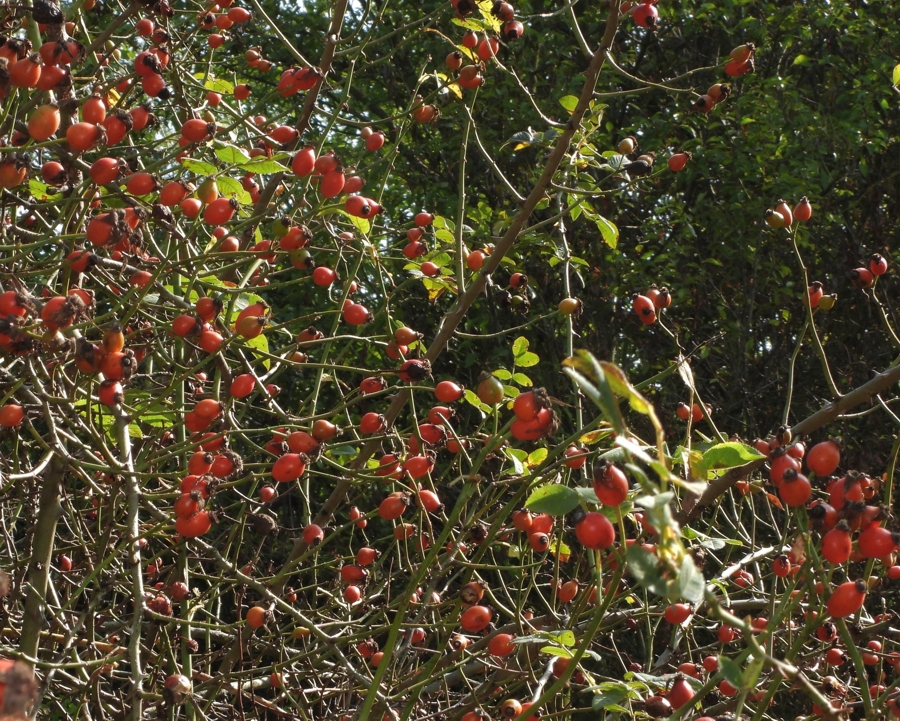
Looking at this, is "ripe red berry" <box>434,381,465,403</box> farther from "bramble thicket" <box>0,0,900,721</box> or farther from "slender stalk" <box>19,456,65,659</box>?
"slender stalk" <box>19,456,65,659</box>

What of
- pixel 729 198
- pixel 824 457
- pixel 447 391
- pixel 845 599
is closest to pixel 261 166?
pixel 447 391

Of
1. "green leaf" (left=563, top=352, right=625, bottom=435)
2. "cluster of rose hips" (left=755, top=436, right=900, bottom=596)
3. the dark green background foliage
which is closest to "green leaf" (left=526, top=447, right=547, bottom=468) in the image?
"cluster of rose hips" (left=755, top=436, right=900, bottom=596)

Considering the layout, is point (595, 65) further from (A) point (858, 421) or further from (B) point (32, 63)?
(A) point (858, 421)

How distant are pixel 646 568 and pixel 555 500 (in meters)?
0.29

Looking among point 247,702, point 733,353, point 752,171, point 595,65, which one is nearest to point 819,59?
point 752,171

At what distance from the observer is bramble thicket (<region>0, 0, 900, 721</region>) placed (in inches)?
53.4

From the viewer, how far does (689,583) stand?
77 centimetres

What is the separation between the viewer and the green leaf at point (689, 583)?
0.75 m

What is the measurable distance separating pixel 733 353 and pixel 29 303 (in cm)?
337

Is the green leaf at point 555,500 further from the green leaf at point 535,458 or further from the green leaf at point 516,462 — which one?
the green leaf at point 535,458

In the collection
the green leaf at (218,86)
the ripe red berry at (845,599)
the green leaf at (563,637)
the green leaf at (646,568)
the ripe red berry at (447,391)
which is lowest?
the green leaf at (563,637)

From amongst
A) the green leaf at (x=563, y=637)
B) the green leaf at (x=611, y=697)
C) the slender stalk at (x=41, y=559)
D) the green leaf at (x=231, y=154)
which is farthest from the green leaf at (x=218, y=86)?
the green leaf at (x=611, y=697)

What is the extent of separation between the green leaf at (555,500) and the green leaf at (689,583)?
293mm

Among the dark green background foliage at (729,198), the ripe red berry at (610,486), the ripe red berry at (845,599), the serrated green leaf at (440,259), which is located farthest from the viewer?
the dark green background foliage at (729,198)
